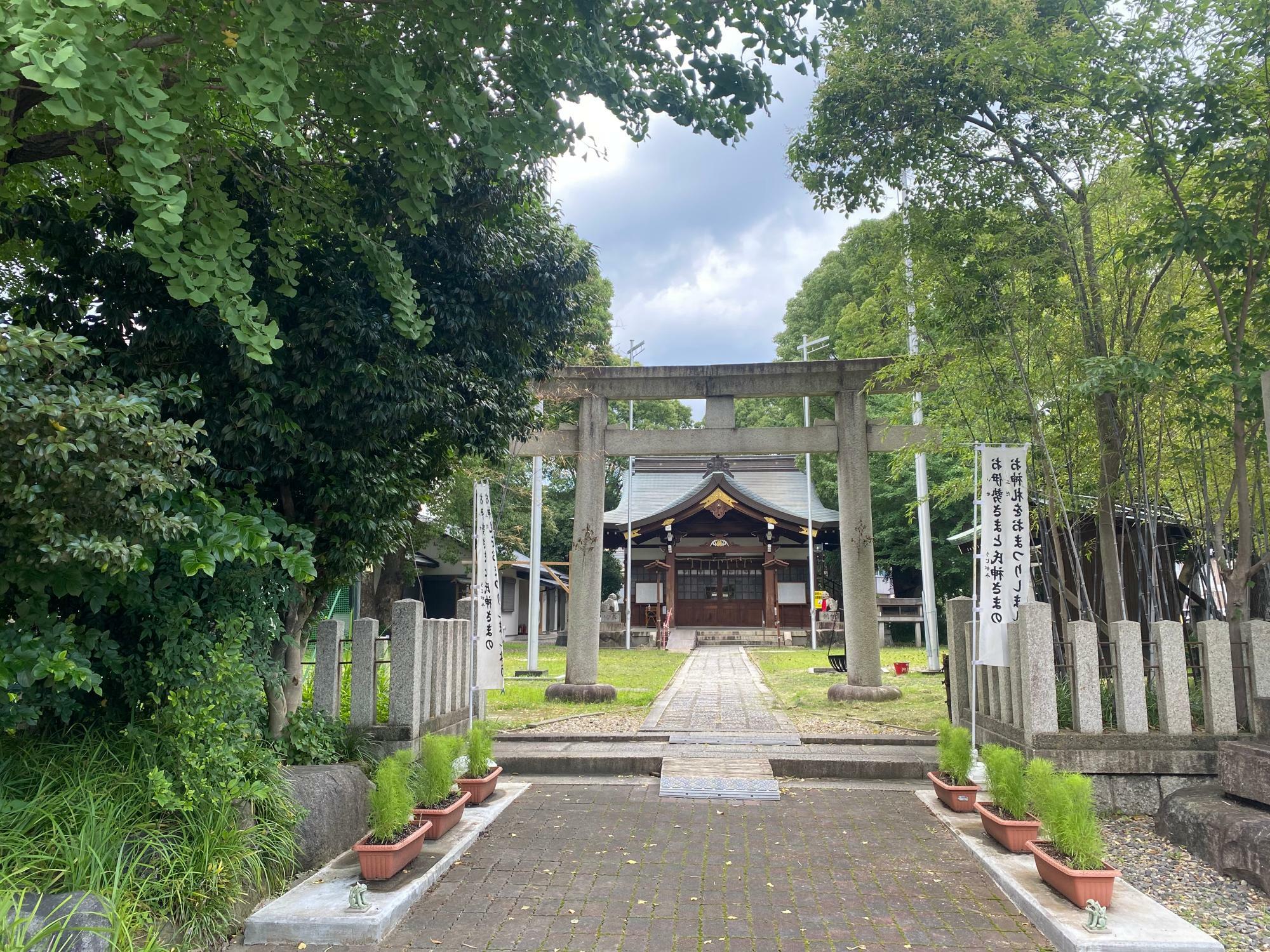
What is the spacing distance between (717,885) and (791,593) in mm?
22523

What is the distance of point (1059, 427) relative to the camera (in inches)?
287

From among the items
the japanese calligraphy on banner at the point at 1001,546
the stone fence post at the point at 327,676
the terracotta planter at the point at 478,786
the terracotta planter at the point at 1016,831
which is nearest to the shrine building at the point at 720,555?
the japanese calligraphy on banner at the point at 1001,546

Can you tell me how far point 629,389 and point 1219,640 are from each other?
7.39 meters

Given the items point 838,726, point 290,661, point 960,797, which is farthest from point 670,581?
point 290,661

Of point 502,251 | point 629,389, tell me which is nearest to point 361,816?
point 502,251

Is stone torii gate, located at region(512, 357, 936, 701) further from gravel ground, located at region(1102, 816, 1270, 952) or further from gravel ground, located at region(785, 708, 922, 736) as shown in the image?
gravel ground, located at region(1102, 816, 1270, 952)

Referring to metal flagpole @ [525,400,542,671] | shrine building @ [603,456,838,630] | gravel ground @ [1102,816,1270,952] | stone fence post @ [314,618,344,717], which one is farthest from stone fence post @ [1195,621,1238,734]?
shrine building @ [603,456,838,630]

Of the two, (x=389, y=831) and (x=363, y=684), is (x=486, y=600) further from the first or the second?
(x=389, y=831)

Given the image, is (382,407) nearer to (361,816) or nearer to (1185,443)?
(361,816)

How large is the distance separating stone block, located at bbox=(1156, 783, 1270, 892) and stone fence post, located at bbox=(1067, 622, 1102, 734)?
62cm

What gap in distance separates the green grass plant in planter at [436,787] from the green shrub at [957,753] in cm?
343

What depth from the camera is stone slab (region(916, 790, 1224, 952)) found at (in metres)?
3.40

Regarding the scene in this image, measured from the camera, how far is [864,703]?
10.6 metres

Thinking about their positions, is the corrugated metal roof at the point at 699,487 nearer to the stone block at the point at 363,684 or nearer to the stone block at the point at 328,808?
the stone block at the point at 363,684
